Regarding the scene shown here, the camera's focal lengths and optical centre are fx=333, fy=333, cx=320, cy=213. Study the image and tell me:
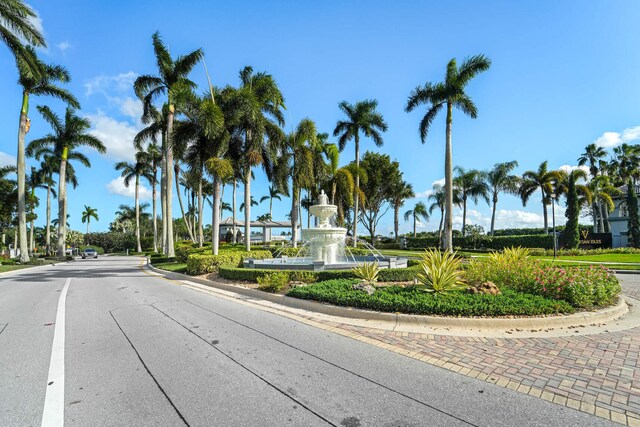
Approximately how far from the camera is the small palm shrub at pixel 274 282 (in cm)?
1038

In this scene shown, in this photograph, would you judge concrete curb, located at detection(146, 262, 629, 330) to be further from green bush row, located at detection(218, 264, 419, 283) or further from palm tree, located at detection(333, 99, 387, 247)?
palm tree, located at detection(333, 99, 387, 247)

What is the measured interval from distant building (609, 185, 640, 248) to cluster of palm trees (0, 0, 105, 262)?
5464 cm

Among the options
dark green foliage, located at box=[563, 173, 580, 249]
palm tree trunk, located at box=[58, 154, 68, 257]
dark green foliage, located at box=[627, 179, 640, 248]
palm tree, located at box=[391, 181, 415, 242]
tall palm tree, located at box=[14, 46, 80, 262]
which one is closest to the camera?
tall palm tree, located at box=[14, 46, 80, 262]

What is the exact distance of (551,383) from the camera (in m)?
4.08

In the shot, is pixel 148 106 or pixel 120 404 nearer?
pixel 120 404

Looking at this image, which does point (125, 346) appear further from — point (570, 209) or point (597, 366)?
point (570, 209)

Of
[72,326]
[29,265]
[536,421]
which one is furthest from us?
[29,265]

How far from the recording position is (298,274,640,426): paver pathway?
146 inches

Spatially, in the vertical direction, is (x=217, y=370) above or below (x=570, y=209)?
below

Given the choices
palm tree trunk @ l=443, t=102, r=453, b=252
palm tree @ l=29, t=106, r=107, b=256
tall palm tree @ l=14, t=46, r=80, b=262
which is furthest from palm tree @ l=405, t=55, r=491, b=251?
palm tree @ l=29, t=106, r=107, b=256

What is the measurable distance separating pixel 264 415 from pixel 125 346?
140 inches

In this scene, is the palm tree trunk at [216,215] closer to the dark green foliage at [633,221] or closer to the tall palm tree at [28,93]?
the tall palm tree at [28,93]

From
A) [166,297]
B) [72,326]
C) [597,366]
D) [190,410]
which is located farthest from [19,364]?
[597,366]

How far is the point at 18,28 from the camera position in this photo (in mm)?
19828
